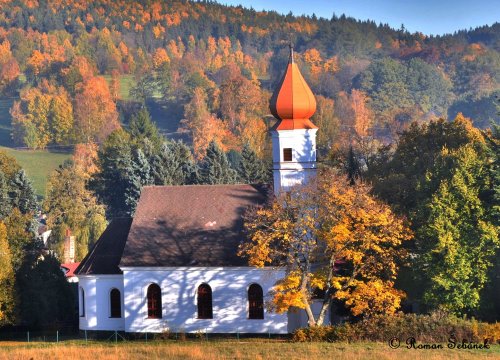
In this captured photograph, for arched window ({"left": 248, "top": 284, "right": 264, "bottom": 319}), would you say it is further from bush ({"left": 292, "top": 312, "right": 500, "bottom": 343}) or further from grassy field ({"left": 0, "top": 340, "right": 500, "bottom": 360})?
bush ({"left": 292, "top": 312, "right": 500, "bottom": 343})

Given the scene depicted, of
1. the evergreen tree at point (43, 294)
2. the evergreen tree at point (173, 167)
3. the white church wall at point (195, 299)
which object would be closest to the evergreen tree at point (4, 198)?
the evergreen tree at point (173, 167)

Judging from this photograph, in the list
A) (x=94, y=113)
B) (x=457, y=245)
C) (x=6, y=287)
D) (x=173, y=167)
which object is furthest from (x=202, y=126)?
(x=457, y=245)

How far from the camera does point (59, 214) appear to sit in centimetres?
10669

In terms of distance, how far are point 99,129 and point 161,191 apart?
120073 millimetres

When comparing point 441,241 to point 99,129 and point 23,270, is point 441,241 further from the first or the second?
point 99,129

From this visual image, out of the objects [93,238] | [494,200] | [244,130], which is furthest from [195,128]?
[494,200]

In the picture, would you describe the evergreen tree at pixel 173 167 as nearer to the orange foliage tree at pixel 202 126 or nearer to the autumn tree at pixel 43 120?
the orange foliage tree at pixel 202 126

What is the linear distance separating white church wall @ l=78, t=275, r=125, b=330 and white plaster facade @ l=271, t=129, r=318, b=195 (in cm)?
920

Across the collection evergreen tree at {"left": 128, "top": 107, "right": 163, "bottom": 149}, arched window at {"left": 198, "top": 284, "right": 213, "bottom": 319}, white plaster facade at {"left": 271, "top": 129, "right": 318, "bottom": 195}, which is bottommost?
arched window at {"left": 198, "top": 284, "right": 213, "bottom": 319}

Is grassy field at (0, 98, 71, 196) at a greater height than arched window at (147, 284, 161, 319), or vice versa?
grassy field at (0, 98, 71, 196)

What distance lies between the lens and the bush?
160 ft

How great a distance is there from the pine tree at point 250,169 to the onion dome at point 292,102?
4111 cm

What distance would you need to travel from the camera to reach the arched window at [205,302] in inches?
2245

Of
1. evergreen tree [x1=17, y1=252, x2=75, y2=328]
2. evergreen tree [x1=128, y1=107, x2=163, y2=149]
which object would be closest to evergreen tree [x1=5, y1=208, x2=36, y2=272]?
evergreen tree [x1=17, y1=252, x2=75, y2=328]
